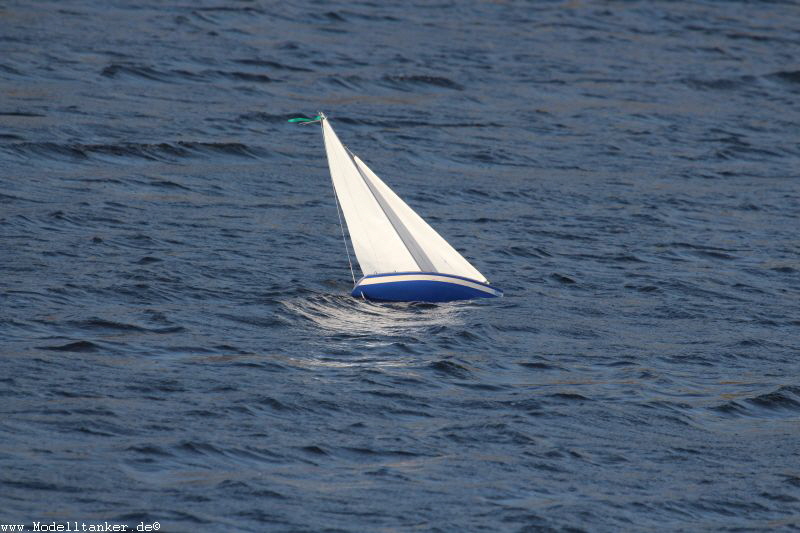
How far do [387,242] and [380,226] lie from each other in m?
0.40

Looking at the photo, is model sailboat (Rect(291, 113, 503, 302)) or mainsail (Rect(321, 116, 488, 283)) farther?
mainsail (Rect(321, 116, 488, 283))

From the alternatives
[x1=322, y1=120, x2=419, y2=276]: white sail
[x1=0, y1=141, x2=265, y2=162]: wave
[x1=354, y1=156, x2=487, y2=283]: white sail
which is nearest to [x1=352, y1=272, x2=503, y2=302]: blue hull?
[x1=322, y1=120, x2=419, y2=276]: white sail

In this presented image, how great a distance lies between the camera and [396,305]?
1262 inches

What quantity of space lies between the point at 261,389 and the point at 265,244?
459 inches

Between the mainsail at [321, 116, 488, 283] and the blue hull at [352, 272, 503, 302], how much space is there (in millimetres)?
342

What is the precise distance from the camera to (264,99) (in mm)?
53531

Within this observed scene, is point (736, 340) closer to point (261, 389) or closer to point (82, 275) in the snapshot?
point (261, 389)

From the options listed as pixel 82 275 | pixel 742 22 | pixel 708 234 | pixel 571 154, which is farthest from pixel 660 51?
pixel 82 275

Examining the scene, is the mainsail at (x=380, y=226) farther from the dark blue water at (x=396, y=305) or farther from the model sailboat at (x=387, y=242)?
the dark blue water at (x=396, y=305)

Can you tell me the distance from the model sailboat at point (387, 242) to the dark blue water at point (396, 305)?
1.76 ft

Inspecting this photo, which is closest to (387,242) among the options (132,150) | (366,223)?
(366,223)

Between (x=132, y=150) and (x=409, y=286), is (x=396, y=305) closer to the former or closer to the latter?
(x=409, y=286)

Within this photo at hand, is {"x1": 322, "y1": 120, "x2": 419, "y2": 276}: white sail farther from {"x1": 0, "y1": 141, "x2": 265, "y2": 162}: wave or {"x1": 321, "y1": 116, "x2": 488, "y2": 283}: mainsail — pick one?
{"x1": 0, "y1": 141, "x2": 265, "y2": 162}: wave

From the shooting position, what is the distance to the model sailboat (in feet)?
105
